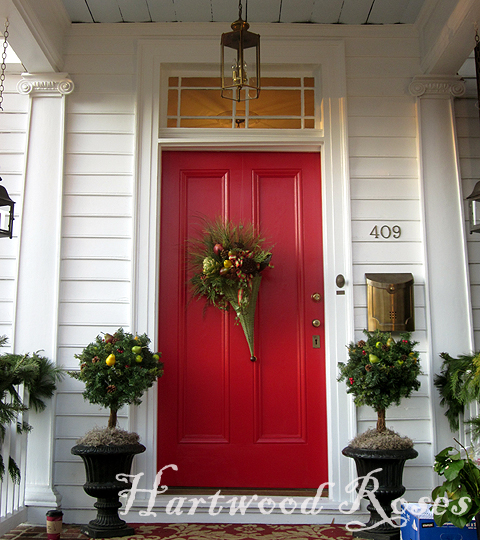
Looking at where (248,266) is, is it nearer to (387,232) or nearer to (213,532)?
(387,232)

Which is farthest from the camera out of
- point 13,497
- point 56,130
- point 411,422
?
point 56,130

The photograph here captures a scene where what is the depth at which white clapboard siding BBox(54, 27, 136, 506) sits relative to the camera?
11.6 ft

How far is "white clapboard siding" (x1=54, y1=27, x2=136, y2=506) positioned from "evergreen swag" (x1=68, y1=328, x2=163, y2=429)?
0.41 metres

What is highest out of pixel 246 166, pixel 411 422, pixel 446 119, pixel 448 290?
pixel 446 119

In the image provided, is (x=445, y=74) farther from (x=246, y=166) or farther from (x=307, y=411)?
(x=307, y=411)

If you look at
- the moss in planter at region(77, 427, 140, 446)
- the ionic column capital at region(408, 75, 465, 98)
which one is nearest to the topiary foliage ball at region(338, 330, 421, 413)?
the moss in planter at region(77, 427, 140, 446)

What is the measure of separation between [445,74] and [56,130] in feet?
8.92

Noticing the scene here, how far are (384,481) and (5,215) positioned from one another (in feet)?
8.74

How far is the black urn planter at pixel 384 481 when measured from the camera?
119 inches

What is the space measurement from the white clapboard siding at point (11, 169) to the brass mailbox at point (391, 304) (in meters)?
2.37

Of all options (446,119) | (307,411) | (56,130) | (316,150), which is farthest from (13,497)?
(446,119)

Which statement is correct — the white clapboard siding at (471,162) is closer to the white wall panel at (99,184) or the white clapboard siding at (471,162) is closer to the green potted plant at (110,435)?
the green potted plant at (110,435)

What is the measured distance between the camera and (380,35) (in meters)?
3.88

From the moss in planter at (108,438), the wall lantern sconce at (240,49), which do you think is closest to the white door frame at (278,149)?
the moss in planter at (108,438)
